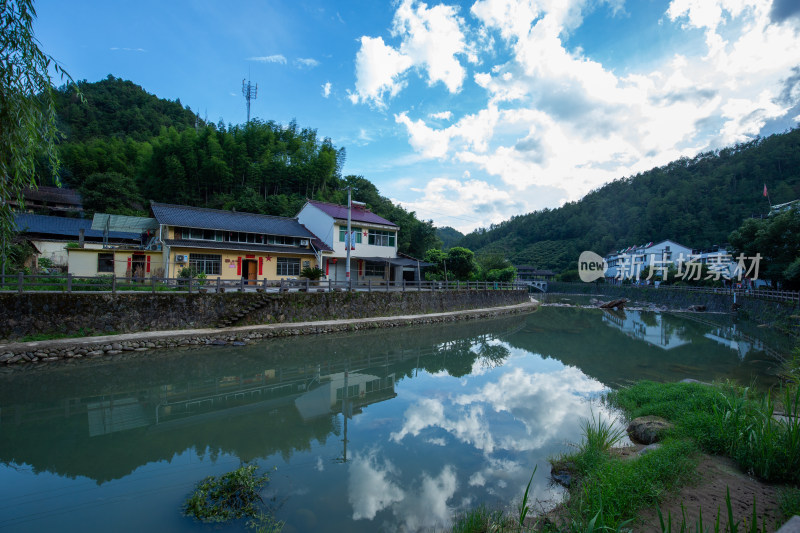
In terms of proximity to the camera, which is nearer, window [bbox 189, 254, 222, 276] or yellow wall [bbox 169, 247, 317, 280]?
yellow wall [bbox 169, 247, 317, 280]

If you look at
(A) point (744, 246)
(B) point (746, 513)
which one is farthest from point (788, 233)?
(B) point (746, 513)

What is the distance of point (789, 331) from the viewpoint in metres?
16.0

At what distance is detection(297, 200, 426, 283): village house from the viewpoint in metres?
22.0

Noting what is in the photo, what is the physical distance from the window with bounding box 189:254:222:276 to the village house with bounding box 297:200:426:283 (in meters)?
5.68

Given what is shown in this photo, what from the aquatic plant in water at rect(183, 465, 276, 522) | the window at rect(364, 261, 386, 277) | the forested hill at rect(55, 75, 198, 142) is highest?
the forested hill at rect(55, 75, 198, 142)

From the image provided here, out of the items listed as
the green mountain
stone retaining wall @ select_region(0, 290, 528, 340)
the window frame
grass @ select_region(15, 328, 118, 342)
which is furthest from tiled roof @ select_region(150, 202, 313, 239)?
the green mountain

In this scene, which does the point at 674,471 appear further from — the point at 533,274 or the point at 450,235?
the point at 450,235

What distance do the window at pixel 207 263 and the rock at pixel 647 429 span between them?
1719 centimetres

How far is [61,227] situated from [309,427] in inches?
993

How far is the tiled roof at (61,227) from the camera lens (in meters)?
20.8

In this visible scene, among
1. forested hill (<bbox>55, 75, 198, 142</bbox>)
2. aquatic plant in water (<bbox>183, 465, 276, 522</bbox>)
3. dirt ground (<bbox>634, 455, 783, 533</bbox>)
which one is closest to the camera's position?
dirt ground (<bbox>634, 455, 783, 533</bbox>)

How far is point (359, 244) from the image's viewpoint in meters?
22.9

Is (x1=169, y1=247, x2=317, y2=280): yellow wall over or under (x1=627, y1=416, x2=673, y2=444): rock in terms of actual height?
over

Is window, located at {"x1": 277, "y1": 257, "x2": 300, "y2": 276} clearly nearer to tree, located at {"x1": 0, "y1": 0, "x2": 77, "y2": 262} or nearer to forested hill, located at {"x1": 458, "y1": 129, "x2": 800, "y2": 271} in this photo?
tree, located at {"x1": 0, "y1": 0, "x2": 77, "y2": 262}
